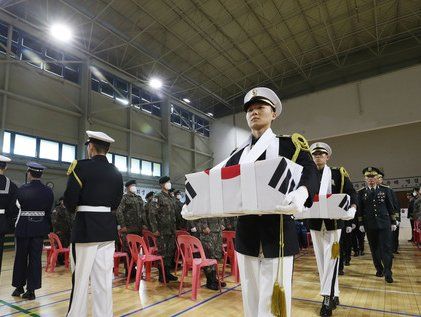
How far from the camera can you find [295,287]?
432 cm

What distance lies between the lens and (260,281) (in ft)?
4.84

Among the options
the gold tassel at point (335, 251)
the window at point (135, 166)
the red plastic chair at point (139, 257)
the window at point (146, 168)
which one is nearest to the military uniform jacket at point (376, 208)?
the gold tassel at point (335, 251)

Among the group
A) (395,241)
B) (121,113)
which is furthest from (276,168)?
(121,113)

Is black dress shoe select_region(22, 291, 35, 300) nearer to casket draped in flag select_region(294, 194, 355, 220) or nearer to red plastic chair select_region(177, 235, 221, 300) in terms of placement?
red plastic chair select_region(177, 235, 221, 300)

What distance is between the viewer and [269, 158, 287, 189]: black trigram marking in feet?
4.01

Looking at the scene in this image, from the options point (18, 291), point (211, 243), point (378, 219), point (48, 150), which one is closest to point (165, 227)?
point (211, 243)

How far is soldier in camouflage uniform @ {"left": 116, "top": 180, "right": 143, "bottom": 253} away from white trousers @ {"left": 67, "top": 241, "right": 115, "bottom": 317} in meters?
2.97

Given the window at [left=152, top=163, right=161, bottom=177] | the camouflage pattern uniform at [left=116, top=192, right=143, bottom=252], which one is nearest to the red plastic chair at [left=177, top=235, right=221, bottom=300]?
the camouflage pattern uniform at [left=116, top=192, right=143, bottom=252]

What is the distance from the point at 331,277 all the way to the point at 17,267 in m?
3.88

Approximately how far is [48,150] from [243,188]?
11259mm

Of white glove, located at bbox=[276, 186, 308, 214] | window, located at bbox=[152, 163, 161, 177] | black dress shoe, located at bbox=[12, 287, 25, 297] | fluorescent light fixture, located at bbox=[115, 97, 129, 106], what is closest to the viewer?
white glove, located at bbox=[276, 186, 308, 214]

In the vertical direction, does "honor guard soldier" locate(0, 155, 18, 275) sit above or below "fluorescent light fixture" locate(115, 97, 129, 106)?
below

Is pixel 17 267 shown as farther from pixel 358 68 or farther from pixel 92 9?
pixel 358 68

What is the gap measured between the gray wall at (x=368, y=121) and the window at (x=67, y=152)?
10.1 metres
